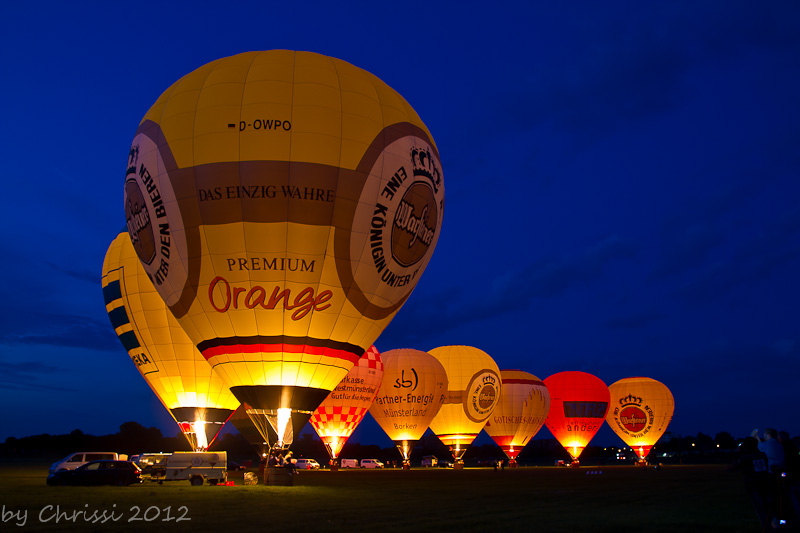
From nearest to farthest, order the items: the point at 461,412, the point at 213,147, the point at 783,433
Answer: the point at 783,433 < the point at 213,147 < the point at 461,412

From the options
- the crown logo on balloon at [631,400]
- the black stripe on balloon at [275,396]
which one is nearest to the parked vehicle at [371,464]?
the crown logo on balloon at [631,400]

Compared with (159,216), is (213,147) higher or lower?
higher

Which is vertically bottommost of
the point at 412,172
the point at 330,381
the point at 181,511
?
the point at 181,511

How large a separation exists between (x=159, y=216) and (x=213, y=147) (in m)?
2.61

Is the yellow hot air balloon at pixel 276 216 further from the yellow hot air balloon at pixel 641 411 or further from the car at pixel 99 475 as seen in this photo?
the yellow hot air balloon at pixel 641 411

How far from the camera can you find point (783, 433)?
30.3 feet

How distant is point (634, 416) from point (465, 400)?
1689 cm

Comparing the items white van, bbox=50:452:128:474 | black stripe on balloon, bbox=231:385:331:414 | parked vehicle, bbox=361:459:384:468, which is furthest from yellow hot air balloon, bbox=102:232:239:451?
parked vehicle, bbox=361:459:384:468

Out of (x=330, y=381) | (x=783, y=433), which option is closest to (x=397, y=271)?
(x=330, y=381)

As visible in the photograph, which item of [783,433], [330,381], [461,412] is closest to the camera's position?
[783,433]

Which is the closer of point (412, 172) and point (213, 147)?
point (213, 147)

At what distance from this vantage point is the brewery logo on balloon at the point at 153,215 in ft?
65.6

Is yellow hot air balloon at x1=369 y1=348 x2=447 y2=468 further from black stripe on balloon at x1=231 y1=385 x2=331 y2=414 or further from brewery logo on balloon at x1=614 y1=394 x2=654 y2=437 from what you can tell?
black stripe on balloon at x1=231 y1=385 x2=331 y2=414

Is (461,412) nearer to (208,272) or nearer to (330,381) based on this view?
(330,381)
